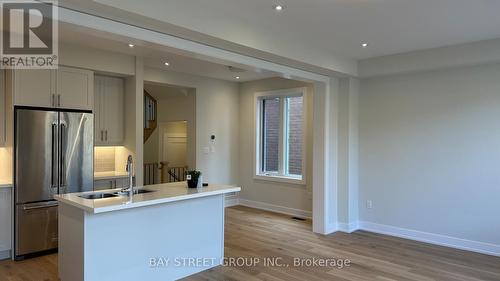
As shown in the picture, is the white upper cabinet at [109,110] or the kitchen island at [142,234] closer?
the kitchen island at [142,234]

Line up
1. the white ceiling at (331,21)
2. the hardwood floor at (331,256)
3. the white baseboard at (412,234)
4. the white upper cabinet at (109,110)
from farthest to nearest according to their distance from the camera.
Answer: the white upper cabinet at (109,110)
the white baseboard at (412,234)
the hardwood floor at (331,256)
the white ceiling at (331,21)

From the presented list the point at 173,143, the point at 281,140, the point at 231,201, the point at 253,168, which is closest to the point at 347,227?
the point at 281,140

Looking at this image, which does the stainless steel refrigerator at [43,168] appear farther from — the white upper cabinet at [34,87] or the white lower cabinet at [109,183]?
the white lower cabinet at [109,183]

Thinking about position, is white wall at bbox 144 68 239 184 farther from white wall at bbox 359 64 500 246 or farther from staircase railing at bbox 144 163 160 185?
white wall at bbox 359 64 500 246

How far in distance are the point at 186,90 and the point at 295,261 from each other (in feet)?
13.7

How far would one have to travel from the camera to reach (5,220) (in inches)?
162

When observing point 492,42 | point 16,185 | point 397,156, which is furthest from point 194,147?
point 492,42

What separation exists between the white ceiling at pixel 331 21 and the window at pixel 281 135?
2309mm

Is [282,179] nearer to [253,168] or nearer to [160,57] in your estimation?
[253,168]

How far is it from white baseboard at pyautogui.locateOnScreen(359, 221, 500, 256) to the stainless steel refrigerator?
4.50m

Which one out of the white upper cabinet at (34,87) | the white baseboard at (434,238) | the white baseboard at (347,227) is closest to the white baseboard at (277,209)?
the white baseboard at (347,227)

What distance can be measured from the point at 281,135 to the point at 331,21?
3.54m

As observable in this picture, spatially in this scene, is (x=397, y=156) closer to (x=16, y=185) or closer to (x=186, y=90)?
(x=186, y=90)

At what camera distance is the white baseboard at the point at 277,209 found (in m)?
6.52
